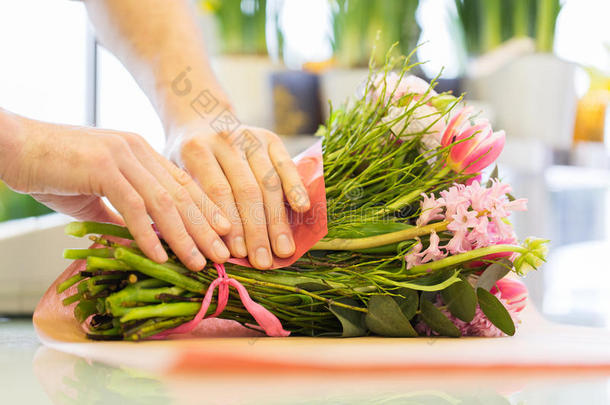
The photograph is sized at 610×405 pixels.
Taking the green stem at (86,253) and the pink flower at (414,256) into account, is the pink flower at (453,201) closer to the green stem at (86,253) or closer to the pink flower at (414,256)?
the pink flower at (414,256)

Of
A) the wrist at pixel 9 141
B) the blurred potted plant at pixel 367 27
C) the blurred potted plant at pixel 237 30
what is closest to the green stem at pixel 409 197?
the wrist at pixel 9 141

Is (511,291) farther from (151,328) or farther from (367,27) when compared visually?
(367,27)

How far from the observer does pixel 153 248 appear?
1.64ft

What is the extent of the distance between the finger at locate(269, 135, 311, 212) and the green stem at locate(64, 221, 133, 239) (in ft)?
0.53

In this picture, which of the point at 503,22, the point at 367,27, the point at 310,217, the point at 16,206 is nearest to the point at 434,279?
the point at 310,217

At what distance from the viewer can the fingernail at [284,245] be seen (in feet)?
1.78

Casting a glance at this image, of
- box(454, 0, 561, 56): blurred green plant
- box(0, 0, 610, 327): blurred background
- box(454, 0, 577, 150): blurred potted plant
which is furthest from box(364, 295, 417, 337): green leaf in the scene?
box(454, 0, 561, 56): blurred green plant

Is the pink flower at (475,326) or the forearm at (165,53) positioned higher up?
the forearm at (165,53)

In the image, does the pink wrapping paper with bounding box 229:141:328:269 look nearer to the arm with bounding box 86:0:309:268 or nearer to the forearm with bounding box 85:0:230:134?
the arm with bounding box 86:0:309:268

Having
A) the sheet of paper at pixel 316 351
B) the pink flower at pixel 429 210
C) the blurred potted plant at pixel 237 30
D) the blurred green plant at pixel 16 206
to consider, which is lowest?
the blurred green plant at pixel 16 206

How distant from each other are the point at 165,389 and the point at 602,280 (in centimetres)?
233

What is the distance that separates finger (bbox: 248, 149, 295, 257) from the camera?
545 mm

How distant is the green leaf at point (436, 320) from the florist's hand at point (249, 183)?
5.7 inches

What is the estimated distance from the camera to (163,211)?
0.52 m
